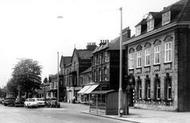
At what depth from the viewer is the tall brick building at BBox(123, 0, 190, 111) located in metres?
38.5

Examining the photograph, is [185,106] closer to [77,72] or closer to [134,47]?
[134,47]

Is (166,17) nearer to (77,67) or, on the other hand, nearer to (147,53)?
(147,53)

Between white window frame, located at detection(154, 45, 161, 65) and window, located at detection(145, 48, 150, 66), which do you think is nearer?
white window frame, located at detection(154, 45, 161, 65)

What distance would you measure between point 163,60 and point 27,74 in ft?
134

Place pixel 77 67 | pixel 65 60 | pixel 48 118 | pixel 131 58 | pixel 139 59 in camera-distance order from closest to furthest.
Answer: pixel 48 118 → pixel 139 59 → pixel 131 58 → pixel 77 67 → pixel 65 60

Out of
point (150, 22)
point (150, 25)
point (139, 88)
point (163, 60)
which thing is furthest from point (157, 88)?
point (150, 22)

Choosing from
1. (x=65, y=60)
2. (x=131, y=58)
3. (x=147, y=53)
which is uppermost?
(x=65, y=60)

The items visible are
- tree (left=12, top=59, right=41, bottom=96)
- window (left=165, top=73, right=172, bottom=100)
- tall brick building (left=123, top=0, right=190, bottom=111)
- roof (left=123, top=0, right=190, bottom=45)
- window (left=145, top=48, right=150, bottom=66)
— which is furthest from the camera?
tree (left=12, top=59, right=41, bottom=96)

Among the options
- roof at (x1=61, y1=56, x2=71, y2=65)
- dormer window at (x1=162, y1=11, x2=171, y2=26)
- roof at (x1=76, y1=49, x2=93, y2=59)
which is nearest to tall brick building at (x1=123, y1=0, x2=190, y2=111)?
dormer window at (x1=162, y1=11, x2=171, y2=26)

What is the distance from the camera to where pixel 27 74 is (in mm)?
77375

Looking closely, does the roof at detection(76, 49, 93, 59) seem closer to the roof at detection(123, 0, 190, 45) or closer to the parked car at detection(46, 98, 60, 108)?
the parked car at detection(46, 98, 60, 108)

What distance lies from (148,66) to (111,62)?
48.6 ft

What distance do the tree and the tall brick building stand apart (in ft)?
104

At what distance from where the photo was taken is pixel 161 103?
42031 mm
